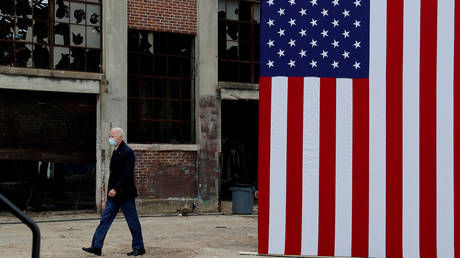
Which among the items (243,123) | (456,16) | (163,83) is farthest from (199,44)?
(456,16)

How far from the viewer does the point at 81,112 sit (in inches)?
627

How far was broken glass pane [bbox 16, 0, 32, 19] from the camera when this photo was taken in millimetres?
15133

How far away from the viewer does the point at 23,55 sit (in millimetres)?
15109

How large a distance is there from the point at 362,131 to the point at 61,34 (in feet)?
31.0

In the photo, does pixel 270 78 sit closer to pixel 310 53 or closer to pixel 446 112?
pixel 310 53

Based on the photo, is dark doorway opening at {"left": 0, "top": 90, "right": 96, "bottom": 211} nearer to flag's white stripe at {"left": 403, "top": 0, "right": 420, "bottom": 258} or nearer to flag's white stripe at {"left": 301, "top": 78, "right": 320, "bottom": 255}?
flag's white stripe at {"left": 301, "top": 78, "right": 320, "bottom": 255}

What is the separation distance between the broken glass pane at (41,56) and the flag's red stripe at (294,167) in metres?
8.38

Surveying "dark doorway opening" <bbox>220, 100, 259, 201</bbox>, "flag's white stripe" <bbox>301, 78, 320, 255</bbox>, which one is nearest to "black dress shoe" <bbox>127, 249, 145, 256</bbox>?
"flag's white stripe" <bbox>301, 78, 320, 255</bbox>

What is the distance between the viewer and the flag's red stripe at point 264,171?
8.84m

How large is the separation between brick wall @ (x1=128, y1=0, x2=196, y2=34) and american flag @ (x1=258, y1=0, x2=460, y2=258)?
804 centimetres

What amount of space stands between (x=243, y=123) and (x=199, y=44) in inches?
136

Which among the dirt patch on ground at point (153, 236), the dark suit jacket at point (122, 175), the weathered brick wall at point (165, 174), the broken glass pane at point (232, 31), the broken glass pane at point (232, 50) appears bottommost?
the dirt patch on ground at point (153, 236)

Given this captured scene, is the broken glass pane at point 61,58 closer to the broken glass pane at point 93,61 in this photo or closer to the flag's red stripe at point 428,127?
the broken glass pane at point 93,61

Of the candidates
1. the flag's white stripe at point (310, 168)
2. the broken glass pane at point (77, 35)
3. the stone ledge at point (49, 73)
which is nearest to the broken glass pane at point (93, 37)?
the broken glass pane at point (77, 35)
